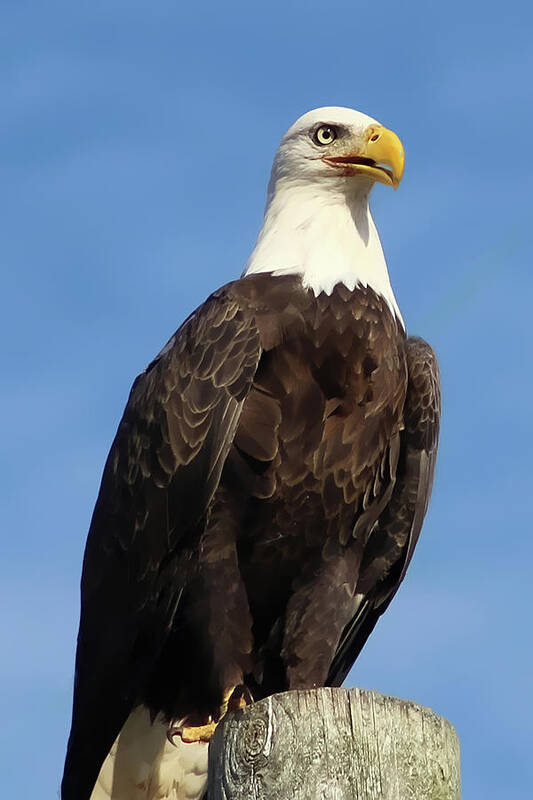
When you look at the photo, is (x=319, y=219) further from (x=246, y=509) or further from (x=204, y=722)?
(x=204, y=722)

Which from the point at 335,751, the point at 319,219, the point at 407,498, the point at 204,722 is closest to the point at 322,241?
the point at 319,219

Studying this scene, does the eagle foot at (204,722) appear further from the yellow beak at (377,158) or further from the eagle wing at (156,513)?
the yellow beak at (377,158)

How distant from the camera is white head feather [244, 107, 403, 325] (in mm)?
5707

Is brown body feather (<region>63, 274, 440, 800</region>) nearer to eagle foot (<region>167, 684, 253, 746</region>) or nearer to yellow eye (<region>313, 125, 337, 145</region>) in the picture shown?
eagle foot (<region>167, 684, 253, 746</region>)

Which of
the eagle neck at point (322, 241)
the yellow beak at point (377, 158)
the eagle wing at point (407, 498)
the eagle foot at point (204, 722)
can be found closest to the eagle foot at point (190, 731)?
Result: the eagle foot at point (204, 722)

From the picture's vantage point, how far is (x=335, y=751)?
3469 mm

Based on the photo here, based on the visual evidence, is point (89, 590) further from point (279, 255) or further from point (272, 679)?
point (279, 255)

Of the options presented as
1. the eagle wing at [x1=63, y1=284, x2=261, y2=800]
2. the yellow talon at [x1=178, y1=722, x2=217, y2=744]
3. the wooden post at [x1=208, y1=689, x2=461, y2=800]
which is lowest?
the wooden post at [x1=208, y1=689, x2=461, y2=800]

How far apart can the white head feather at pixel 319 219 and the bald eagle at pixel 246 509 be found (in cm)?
2

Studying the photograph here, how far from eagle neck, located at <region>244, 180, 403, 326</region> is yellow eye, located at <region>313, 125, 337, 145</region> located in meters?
0.21

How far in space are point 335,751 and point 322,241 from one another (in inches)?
112

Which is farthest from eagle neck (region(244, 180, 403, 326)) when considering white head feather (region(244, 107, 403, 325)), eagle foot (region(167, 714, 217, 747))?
eagle foot (region(167, 714, 217, 747))

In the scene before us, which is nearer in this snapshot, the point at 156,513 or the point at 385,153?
the point at 156,513

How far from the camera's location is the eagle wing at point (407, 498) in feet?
18.7
